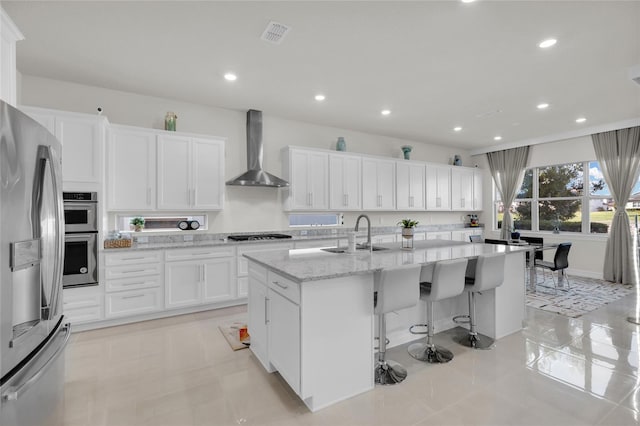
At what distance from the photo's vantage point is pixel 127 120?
4090 millimetres

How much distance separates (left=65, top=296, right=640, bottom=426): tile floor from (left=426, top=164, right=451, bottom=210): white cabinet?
150 inches

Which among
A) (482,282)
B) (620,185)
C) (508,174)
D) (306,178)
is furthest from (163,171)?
(620,185)

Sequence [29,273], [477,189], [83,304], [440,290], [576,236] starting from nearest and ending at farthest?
[29,273], [440,290], [83,304], [576,236], [477,189]

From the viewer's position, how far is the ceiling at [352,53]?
2445 mm

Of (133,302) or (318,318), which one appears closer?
(318,318)

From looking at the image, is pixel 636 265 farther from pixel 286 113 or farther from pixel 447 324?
pixel 286 113

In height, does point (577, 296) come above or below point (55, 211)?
below

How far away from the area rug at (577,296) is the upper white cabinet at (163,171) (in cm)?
474

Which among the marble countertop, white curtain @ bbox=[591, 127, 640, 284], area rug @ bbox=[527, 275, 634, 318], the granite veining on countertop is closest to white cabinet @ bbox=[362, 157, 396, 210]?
the granite veining on countertop

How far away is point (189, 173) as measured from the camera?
424cm

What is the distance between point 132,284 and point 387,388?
307 cm

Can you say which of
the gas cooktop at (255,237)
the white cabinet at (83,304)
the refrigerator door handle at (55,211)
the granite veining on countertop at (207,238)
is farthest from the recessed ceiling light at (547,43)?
the white cabinet at (83,304)

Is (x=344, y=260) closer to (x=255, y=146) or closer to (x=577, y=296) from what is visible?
(x=255, y=146)

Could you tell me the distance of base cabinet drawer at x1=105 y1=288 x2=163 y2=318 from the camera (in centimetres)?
355
